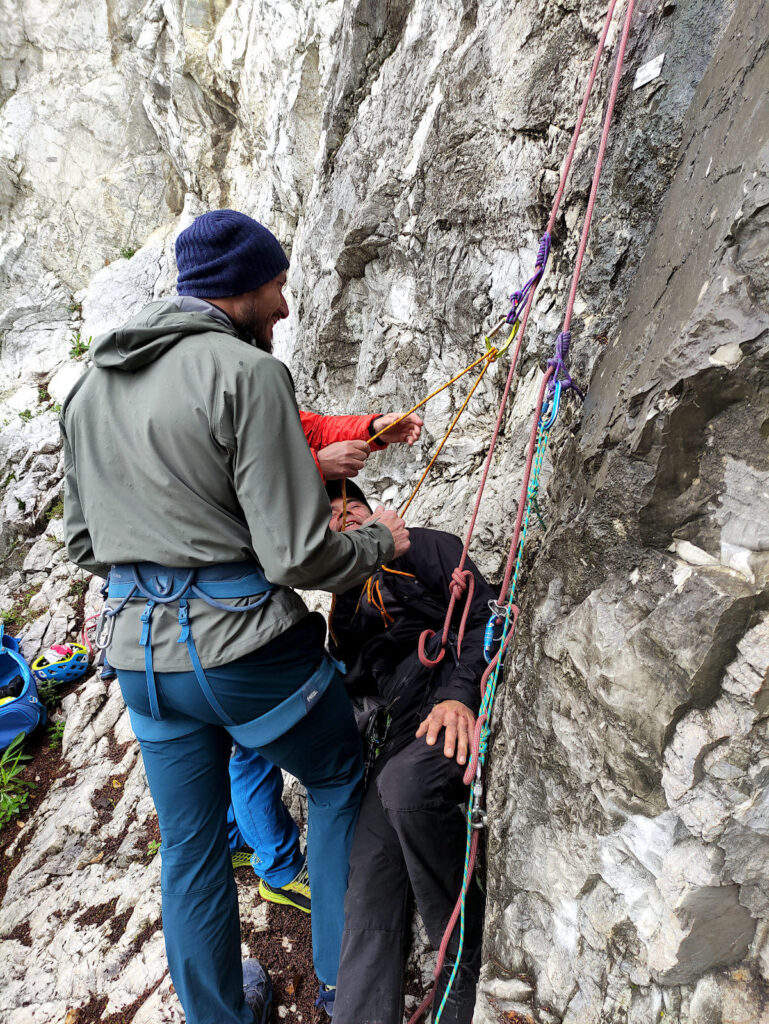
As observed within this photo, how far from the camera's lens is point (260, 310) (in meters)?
2.20

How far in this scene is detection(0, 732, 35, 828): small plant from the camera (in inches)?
216

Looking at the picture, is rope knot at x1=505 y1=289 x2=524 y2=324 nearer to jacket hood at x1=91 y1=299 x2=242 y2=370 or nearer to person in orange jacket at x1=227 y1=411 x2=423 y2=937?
person in orange jacket at x1=227 y1=411 x2=423 y2=937

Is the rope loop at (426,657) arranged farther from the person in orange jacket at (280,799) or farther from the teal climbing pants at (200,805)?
the person in orange jacket at (280,799)

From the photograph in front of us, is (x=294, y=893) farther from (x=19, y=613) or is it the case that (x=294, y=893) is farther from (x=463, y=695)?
(x=19, y=613)

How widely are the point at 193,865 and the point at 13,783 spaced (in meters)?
4.87

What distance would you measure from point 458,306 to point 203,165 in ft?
29.2

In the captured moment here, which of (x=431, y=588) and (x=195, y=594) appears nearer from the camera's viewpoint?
(x=195, y=594)

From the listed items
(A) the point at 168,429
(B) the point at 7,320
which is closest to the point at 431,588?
(A) the point at 168,429

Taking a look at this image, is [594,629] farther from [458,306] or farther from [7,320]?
[7,320]

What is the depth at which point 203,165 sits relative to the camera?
10625 mm

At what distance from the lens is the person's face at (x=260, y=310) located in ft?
7.06

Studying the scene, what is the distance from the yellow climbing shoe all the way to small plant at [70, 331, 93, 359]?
12.7m

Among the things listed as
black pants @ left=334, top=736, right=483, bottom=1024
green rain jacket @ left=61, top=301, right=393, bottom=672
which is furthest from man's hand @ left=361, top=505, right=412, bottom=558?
black pants @ left=334, top=736, right=483, bottom=1024

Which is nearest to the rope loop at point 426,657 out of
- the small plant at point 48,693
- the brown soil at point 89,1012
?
the brown soil at point 89,1012
